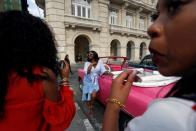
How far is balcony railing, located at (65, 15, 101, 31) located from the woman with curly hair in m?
19.2

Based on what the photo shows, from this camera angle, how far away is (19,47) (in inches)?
56.1

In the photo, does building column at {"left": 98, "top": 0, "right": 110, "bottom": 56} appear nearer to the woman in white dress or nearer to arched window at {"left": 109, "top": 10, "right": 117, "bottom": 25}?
arched window at {"left": 109, "top": 10, "right": 117, "bottom": 25}

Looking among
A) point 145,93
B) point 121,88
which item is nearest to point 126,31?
point 145,93

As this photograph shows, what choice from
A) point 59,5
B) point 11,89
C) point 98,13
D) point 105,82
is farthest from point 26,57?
point 98,13

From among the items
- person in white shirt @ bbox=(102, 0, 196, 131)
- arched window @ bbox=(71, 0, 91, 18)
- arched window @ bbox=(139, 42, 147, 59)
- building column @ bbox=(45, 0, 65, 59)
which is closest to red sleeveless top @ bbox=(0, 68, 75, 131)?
person in white shirt @ bbox=(102, 0, 196, 131)

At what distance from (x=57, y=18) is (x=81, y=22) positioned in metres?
2.72

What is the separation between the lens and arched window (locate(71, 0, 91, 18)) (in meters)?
21.7

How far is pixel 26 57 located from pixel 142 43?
106 feet

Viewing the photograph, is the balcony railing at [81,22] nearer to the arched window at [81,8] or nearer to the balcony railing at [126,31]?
the arched window at [81,8]

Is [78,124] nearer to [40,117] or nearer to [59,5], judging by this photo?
[40,117]

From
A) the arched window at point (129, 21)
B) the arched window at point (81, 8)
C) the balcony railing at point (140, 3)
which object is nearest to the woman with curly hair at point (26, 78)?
the arched window at point (81, 8)

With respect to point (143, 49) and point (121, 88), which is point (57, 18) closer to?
point (143, 49)

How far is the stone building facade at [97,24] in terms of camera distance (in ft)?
65.7

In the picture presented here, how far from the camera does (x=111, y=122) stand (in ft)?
2.90
